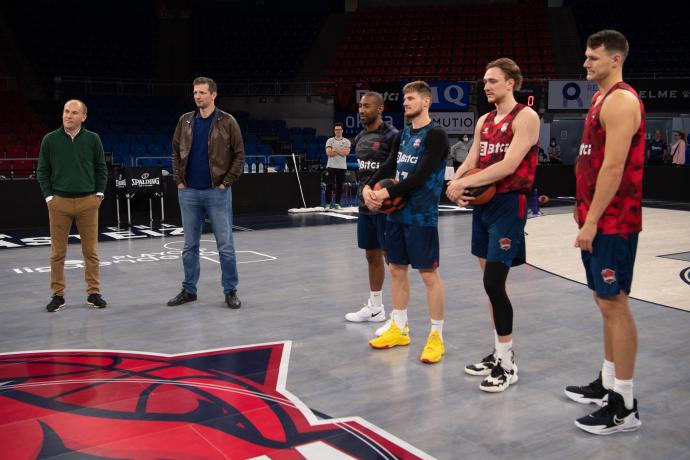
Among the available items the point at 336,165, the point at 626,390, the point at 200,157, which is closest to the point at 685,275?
the point at 626,390

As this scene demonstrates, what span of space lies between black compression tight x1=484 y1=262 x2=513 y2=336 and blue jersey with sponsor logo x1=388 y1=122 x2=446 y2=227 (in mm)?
613

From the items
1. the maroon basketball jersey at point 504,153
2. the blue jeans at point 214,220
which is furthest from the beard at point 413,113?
the blue jeans at point 214,220

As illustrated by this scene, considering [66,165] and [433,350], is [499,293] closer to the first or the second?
[433,350]

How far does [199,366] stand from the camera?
15.4 feet

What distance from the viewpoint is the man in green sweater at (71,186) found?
6242mm

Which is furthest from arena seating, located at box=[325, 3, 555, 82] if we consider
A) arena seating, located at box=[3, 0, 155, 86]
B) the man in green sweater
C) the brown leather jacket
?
the man in green sweater

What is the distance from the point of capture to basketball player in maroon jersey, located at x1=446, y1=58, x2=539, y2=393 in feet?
13.5

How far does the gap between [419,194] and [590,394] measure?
1555 mm

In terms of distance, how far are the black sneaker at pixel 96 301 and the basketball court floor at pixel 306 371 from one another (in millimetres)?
126

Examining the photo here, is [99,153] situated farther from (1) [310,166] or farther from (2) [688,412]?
(1) [310,166]

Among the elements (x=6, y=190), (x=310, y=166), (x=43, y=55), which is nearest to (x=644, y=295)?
(x=6, y=190)

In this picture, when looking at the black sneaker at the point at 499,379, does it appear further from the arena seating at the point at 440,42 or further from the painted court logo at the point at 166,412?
the arena seating at the point at 440,42

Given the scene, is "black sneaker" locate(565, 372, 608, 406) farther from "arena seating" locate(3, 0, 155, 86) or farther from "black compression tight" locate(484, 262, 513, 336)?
"arena seating" locate(3, 0, 155, 86)

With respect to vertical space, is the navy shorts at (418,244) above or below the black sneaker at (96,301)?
above
